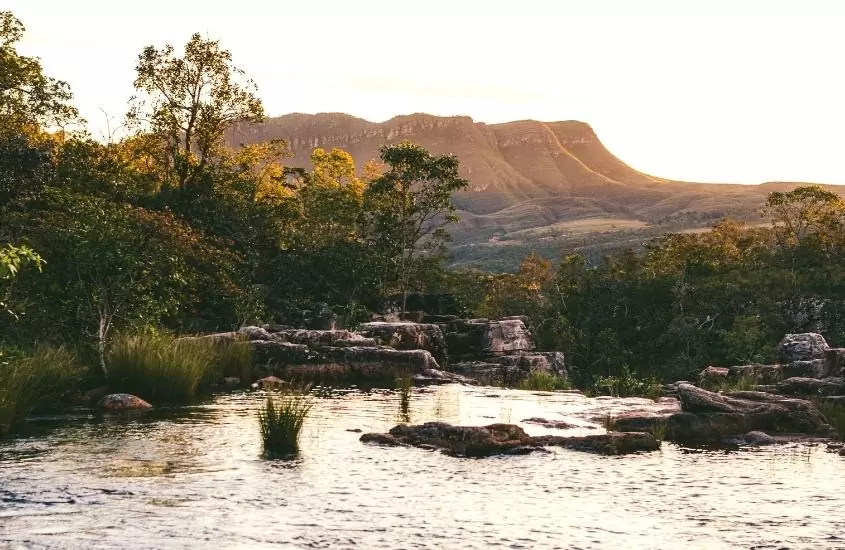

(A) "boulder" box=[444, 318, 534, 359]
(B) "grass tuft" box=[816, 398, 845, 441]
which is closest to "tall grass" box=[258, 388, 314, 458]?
(B) "grass tuft" box=[816, 398, 845, 441]

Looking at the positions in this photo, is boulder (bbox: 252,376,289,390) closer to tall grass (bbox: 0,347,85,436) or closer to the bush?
tall grass (bbox: 0,347,85,436)

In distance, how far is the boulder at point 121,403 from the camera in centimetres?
1834

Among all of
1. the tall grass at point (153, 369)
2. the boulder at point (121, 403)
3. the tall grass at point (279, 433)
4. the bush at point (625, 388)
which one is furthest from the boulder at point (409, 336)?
the tall grass at point (279, 433)

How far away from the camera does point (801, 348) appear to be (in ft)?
102

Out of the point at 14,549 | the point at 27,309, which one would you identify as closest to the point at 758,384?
the point at 27,309

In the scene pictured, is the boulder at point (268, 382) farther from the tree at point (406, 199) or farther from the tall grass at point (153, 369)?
the tree at point (406, 199)

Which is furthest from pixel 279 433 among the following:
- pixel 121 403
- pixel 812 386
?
pixel 812 386

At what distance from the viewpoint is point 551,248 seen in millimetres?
167625

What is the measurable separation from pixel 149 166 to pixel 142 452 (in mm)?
40251

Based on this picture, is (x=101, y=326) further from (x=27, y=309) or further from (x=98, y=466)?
(x=98, y=466)

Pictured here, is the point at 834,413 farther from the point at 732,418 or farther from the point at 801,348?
the point at 801,348

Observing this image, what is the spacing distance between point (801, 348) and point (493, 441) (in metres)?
20.4

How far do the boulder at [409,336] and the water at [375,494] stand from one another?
18815 millimetres

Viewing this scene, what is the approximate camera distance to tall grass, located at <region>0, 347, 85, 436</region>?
1498cm
